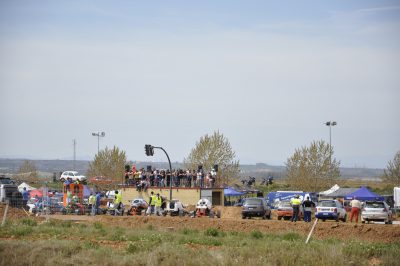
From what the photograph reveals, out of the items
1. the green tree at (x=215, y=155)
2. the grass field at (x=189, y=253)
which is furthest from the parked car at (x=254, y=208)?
the green tree at (x=215, y=155)

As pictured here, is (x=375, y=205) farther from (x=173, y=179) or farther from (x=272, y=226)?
(x=173, y=179)

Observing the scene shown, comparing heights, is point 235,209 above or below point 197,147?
below

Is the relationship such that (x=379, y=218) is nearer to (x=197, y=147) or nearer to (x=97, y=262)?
(x=97, y=262)

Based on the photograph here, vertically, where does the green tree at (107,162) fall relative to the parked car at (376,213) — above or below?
above

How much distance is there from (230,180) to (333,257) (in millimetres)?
66698

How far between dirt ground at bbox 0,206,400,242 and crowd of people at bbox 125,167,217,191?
465 inches

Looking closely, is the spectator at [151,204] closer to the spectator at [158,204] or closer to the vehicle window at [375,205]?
the spectator at [158,204]

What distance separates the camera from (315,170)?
88.7m

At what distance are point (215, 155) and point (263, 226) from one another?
48991mm

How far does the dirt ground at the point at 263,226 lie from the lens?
3712 cm

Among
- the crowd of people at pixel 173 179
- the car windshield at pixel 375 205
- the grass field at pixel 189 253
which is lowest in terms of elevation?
the grass field at pixel 189 253

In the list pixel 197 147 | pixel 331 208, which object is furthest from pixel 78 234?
pixel 197 147

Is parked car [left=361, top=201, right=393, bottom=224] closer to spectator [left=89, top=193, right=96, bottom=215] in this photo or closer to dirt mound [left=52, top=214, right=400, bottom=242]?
dirt mound [left=52, top=214, right=400, bottom=242]

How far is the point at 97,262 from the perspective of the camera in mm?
25359
